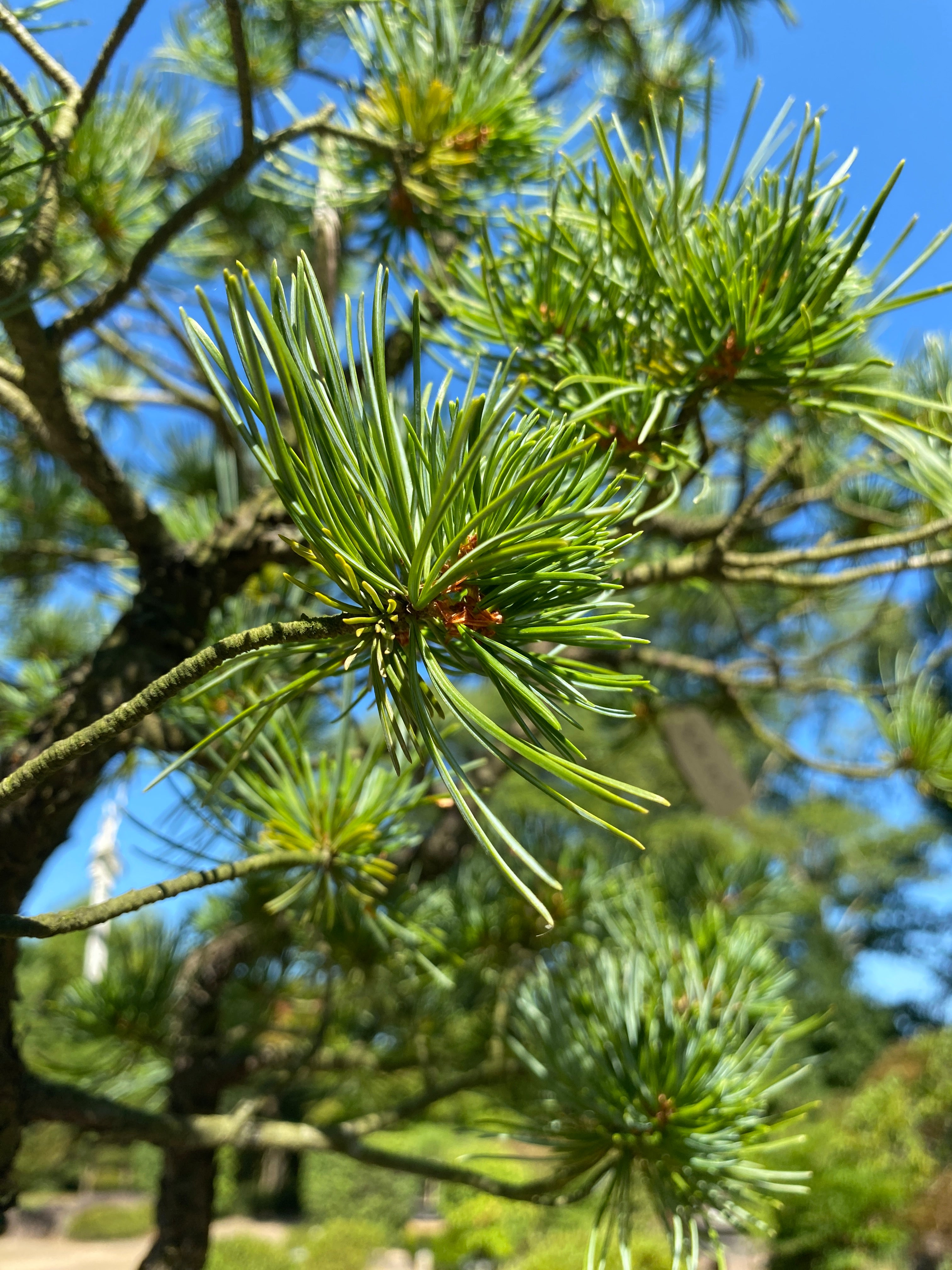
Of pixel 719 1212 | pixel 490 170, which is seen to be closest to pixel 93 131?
pixel 490 170

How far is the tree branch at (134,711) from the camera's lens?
191mm

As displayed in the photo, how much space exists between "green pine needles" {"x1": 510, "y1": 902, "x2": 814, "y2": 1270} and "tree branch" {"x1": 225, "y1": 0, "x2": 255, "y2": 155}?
19.0 inches

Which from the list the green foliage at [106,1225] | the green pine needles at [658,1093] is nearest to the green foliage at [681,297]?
the green pine needles at [658,1093]

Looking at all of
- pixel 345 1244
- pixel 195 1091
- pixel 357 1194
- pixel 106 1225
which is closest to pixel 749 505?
pixel 195 1091

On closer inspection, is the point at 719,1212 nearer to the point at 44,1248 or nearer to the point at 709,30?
the point at 709,30

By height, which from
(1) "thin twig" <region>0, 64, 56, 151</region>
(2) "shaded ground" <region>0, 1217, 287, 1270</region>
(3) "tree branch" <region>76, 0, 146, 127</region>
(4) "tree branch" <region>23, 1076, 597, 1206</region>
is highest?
(3) "tree branch" <region>76, 0, 146, 127</region>

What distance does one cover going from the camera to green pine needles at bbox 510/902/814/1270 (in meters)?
0.44

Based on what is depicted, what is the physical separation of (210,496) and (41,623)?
0.36m

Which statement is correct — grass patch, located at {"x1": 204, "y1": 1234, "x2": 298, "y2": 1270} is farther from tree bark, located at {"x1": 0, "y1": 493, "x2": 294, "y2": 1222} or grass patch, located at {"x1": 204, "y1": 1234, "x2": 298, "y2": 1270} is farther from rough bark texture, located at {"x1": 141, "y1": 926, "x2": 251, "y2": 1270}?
tree bark, located at {"x1": 0, "y1": 493, "x2": 294, "y2": 1222}

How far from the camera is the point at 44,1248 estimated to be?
15.8 ft

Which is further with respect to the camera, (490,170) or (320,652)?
(490,170)

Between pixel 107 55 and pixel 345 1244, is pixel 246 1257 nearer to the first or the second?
pixel 345 1244

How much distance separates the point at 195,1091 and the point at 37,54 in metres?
0.70

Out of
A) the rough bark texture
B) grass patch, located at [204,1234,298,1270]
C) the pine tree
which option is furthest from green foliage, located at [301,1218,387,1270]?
the rough bark texture
